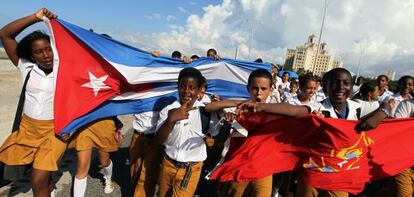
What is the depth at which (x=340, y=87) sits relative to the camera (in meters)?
3.30

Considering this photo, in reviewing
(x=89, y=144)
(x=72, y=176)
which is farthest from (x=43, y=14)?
(x=72, y=176)

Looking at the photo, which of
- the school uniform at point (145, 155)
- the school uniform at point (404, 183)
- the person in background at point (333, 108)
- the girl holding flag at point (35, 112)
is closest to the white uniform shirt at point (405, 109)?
the school uniform at point (404, 183)

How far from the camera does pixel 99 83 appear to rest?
3926mm

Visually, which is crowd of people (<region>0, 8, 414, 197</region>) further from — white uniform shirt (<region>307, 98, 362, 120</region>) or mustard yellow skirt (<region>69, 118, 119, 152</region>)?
mustard yellow skirt (<region>69, 118, 119, 152</region>)

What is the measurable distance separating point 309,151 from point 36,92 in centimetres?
286

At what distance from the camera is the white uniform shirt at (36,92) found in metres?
3.47

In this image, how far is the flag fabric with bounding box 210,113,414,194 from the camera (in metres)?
3.09

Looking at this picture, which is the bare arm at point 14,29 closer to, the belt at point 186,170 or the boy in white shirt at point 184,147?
the boy in white shirt at point 184,147

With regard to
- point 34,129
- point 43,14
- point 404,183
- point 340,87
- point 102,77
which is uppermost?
point 43,14

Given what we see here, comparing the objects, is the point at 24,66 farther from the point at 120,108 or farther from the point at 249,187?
the point at 249,187

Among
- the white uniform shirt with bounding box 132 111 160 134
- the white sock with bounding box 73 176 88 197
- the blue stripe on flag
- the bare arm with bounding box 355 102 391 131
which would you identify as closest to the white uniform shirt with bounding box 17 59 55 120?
the blue stripe on flag

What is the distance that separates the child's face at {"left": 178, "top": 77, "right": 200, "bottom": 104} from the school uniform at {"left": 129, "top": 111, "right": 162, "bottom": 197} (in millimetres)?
967

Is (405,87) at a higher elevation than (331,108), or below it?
higher

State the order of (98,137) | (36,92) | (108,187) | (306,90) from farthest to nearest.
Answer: (306,90)
(108,187)
(98,137)
(36,92)
